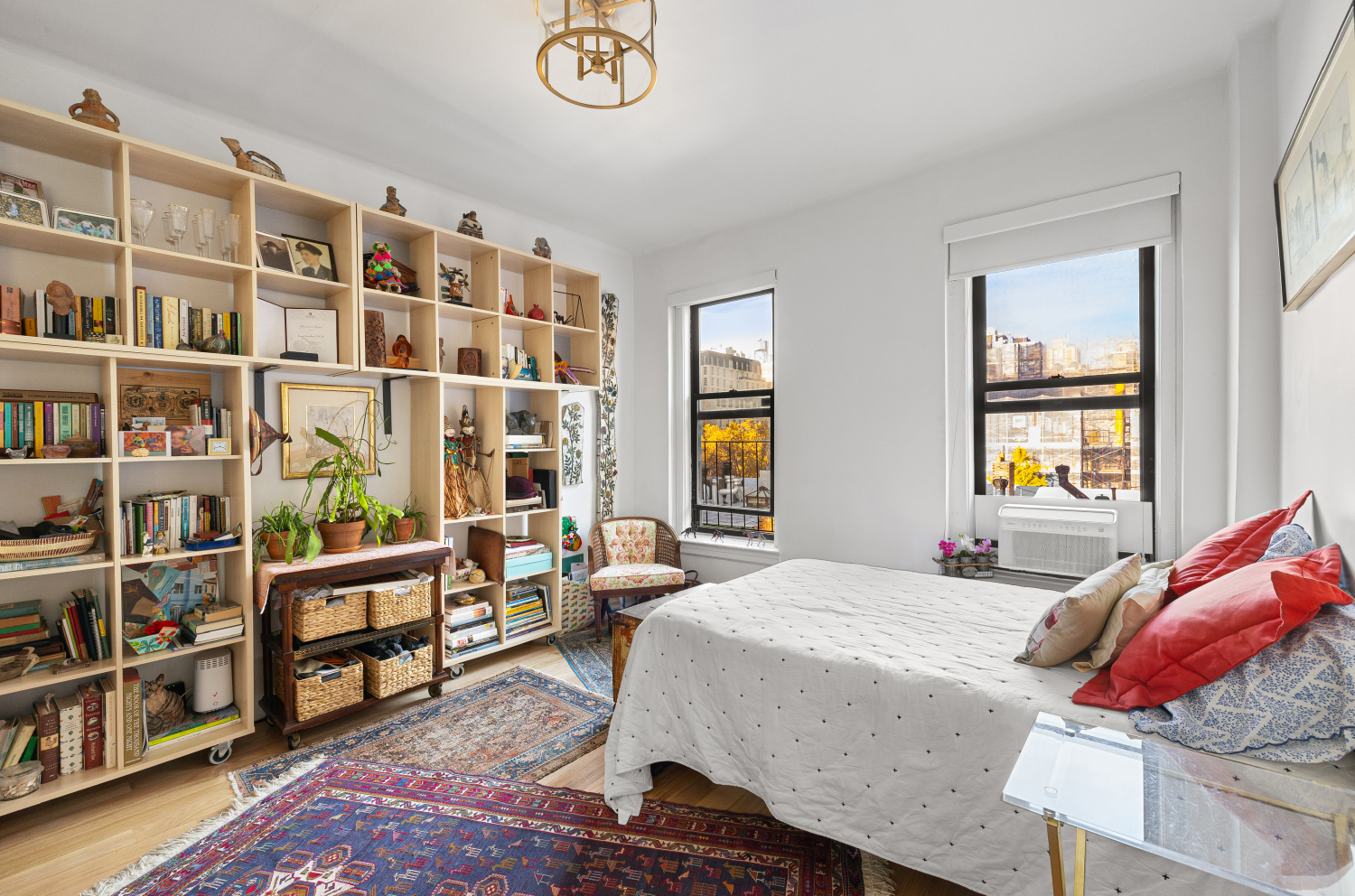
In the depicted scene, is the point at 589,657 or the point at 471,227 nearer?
the point at 471,227

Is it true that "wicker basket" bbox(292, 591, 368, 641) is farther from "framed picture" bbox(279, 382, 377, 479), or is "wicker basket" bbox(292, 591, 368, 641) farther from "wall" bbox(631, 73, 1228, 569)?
"wall" bbox(631, 73, 1228, 569)

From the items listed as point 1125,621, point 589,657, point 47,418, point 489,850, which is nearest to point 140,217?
point 47,418

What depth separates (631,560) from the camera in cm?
438

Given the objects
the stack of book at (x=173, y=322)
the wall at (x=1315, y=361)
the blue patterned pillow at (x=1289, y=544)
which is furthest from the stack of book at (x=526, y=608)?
the wall at (x=1315, y=361)

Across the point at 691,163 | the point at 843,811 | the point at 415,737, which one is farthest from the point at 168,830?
the point at 691,163

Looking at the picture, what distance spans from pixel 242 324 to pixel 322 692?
169 centimetres

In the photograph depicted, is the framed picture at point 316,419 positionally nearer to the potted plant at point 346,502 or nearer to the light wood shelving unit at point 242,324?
the potted plant at point 346,502

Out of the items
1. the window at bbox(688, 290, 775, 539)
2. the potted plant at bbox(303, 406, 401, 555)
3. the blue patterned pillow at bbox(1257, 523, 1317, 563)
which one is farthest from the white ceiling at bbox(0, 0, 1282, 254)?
the blue patterned pillow at bbox(1257, 523, 1317, 563)

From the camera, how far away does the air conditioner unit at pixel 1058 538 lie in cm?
290

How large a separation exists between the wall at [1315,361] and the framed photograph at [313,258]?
369 cm

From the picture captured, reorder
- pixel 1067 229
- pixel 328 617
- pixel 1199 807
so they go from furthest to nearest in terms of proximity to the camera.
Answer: pixel 1067 229
pixel 328 617
pixel 1199 807

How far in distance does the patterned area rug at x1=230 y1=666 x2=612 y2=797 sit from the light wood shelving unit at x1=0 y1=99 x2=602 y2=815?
294 millimetres

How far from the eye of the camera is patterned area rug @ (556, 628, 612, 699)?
3.31 meters

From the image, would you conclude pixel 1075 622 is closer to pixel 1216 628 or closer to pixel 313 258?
pixel 1216 628
